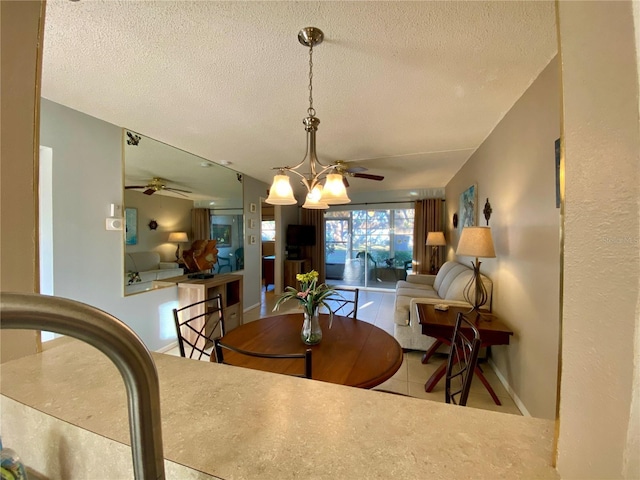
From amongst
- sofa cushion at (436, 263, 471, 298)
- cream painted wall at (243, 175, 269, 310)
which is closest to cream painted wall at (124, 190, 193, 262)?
cream painted wall at (243, 175, 269, 310)

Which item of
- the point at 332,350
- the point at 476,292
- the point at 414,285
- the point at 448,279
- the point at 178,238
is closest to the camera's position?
the point at 332,350

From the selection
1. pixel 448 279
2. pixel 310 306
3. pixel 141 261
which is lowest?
pixel 448 279

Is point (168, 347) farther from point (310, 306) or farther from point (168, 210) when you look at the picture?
point (310, 306)

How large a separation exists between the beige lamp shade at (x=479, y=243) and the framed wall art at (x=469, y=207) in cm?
108

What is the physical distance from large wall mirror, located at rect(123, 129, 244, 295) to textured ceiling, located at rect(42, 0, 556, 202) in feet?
1.28

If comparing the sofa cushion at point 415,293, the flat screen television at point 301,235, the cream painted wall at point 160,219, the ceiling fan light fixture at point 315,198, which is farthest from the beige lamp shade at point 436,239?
the cream painted wall at point 160,219

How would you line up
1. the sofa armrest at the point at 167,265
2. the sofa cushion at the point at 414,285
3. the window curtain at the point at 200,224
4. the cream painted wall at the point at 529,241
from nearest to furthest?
1. the cream painted wall at the point at 529,241
2. the sofa armrest at the point at 167,265
3. the window curtain at the point at 200,224
4. the sofa cushion at the point at 414,285

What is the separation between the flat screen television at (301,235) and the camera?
20.4 feet

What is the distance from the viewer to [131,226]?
2.65 metres

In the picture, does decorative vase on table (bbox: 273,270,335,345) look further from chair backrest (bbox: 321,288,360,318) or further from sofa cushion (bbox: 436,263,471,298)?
sofa cushion (bbox: 436,263,471,298)

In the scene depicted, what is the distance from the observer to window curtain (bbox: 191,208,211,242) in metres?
3.43

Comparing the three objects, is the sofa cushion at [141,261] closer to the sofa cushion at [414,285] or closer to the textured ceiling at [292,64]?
the textured ceiling at [292,64]

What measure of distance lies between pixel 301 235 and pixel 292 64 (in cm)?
499

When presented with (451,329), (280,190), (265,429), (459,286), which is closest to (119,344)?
(265,429)
